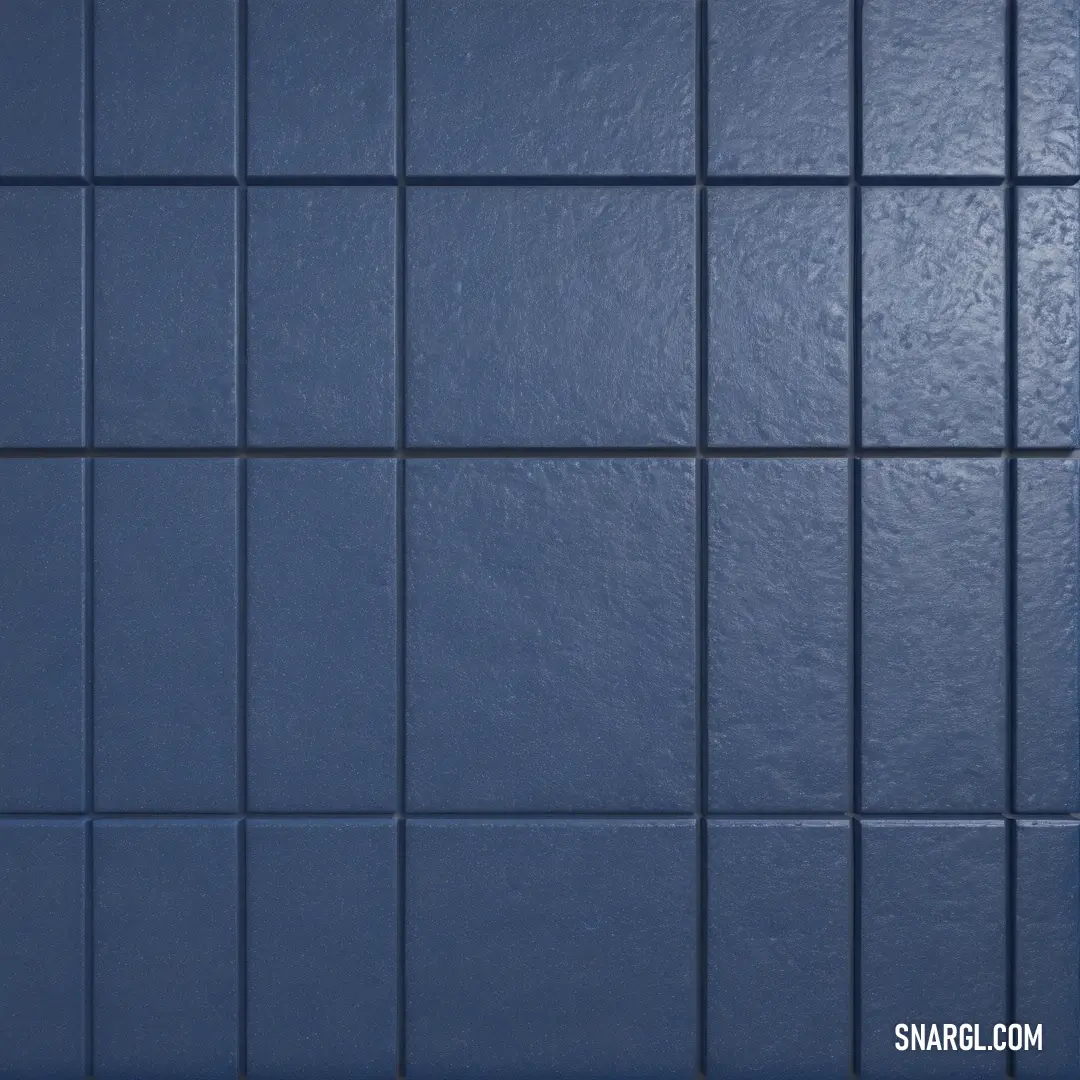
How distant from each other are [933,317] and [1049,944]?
3.11 feet

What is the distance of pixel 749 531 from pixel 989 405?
0.40 m

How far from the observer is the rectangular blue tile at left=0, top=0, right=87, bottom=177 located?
73.6 inches

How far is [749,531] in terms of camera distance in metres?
1.88

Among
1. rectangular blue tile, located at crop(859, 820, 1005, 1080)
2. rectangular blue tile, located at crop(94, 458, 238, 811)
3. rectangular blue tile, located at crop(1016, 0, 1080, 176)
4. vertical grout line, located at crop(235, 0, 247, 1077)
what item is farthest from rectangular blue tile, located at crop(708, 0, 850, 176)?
rectangular blue tile, located at crop(859, 820, 1005, 1080)

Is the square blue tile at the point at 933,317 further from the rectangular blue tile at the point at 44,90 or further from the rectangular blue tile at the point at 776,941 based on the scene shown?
the rectangular blue tile at the point at 44,90

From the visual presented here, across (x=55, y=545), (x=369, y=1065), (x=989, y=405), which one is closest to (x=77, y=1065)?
(x=369, y=1065)

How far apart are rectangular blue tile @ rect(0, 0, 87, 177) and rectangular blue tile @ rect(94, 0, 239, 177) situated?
1.5 inches

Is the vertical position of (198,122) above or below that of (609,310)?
above

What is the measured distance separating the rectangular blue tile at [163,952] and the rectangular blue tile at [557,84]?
1.09 meters

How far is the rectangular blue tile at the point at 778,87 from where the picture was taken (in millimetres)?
1873

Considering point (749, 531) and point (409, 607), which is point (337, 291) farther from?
point (749, 531)

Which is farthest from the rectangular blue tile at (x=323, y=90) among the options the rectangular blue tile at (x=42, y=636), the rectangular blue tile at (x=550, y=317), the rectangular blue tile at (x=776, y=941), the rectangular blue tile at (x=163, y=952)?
the rectangular blue tile at (x=776, y=941)

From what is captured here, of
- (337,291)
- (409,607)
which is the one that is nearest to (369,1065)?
(409,607)

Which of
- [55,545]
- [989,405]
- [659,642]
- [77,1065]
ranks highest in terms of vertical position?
[989,405]
